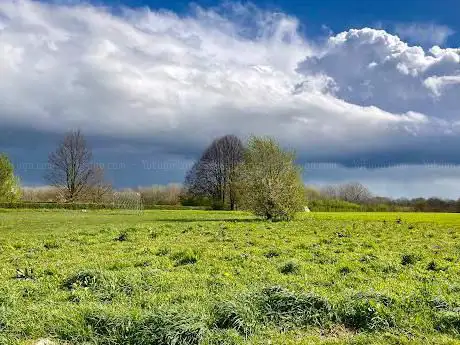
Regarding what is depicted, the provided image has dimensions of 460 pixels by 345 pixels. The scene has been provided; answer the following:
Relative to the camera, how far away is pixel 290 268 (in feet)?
38.8

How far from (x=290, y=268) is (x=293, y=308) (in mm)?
4016

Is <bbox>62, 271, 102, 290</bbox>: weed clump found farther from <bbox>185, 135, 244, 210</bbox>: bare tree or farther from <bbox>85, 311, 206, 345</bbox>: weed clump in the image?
<bbox>185, 135, 244, 210</bbox>: bare tree

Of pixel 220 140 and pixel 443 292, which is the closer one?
pixel 443 292

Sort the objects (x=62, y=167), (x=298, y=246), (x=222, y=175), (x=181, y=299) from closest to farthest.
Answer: (x=181, y=299)
(x=298, y=246)
(x=62, y=167)
(x=222, y=175)

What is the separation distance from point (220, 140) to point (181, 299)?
86.7 m

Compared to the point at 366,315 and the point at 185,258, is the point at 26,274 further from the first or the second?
the point at 366,315

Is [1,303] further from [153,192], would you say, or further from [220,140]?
[153,192]

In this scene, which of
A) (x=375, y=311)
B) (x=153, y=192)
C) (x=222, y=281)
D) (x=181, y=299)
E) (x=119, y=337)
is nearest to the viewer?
(x=119, y=337)

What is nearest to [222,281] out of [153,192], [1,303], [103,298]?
[103,298]

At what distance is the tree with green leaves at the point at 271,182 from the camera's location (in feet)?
147

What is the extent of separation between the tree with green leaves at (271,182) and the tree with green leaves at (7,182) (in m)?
55.9

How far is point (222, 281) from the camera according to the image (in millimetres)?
10172

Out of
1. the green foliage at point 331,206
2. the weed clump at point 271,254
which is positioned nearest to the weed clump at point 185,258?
the weed clump at point 271,254

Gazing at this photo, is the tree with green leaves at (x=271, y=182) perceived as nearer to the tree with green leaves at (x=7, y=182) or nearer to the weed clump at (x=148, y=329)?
the weed clump at (x=148, y=329)
